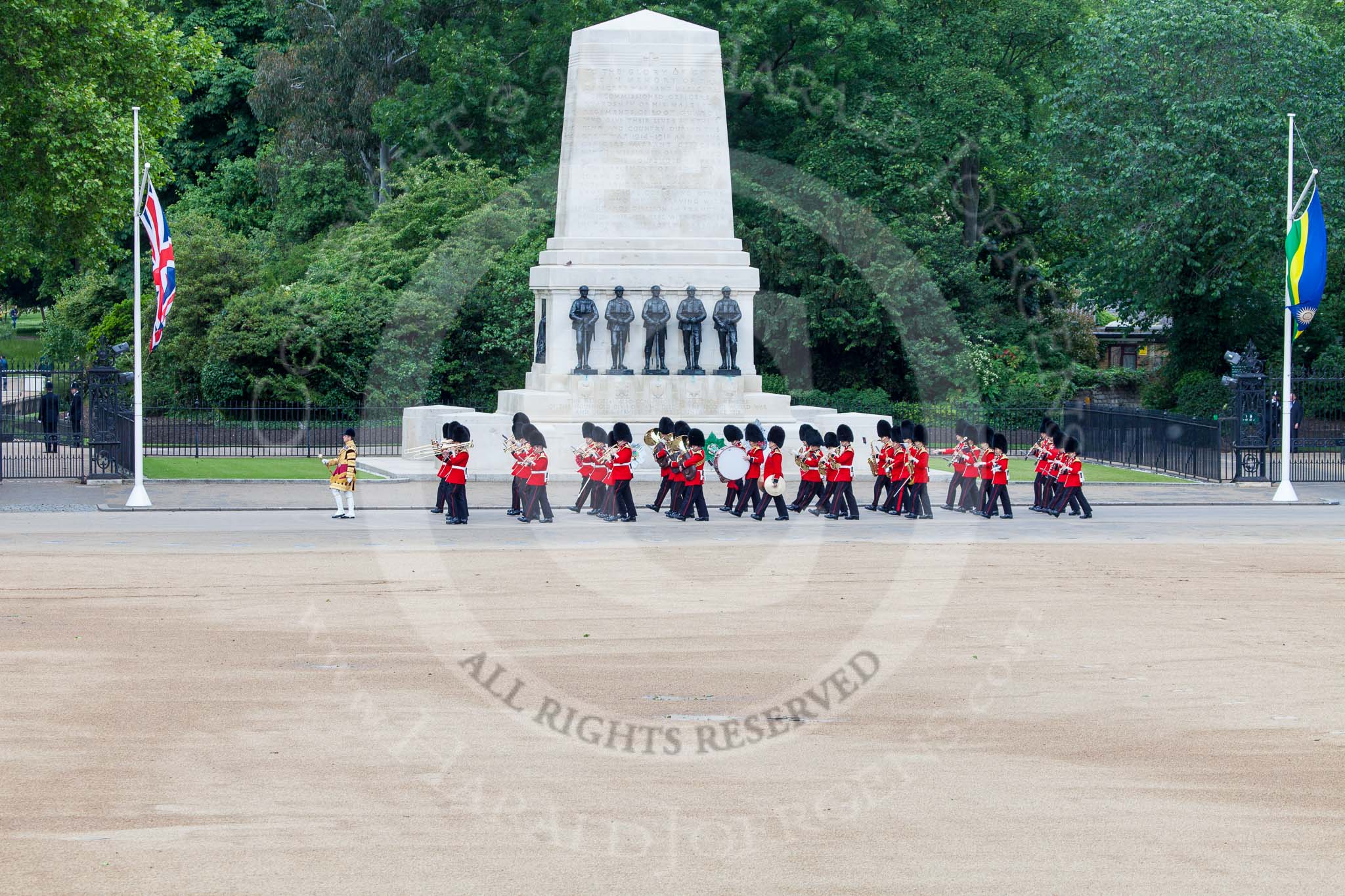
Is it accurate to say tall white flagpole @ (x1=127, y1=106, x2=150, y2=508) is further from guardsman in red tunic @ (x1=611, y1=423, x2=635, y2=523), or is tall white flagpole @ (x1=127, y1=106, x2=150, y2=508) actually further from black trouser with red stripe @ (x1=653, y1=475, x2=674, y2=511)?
black trouser with red stripe @ (x1=653, y1=475, x2=674, y2=511)

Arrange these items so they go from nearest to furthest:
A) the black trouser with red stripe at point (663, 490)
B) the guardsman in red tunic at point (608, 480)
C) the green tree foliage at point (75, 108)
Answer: the guardsman in red tunic at point (608, 480) < the black trouser with red stripe at point (663, 490) < the green tree foliage at point (75, 108)

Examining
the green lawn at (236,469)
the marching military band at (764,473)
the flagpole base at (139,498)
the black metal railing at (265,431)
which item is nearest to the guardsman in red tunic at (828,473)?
the marching military band at (764,473)

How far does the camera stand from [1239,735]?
10531 millimetres

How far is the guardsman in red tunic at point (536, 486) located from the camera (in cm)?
2236

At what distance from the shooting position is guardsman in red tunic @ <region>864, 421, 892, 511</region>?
24.4 meters

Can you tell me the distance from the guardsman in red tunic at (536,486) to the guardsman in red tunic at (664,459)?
1.80 meters

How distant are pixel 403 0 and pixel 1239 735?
4144 centimetres

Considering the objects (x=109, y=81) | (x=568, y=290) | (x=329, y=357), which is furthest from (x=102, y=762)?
(x=329, y=357)

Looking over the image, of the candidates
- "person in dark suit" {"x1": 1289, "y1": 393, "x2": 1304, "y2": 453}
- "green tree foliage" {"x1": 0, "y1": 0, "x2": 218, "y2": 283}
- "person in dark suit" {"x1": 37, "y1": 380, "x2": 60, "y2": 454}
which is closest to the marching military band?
"green tree foliage" {"x1": 0, "y1": 0, "x2": 218, "y2": 283}

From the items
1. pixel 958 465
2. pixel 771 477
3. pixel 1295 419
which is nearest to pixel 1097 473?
pixel 1295 419

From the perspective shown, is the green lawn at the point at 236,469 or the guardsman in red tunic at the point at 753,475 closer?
the guardsman in red tunic at the point at 753,475

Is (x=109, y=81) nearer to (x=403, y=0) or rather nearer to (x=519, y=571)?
(x=403, y=0)

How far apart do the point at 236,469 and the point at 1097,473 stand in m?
16.6

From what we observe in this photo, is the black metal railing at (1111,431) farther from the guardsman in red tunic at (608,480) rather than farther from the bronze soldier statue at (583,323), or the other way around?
the guardsman in red tunic at (608,480)
